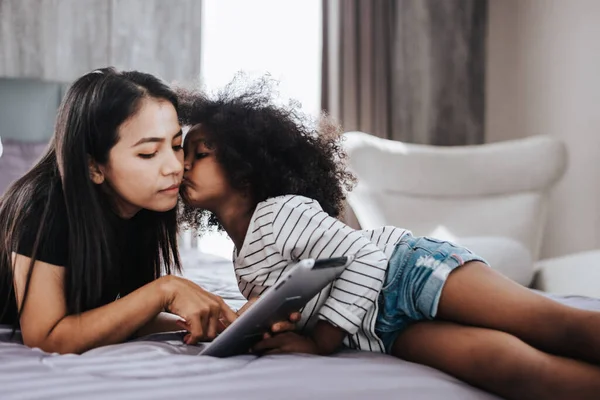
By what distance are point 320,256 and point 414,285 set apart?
18 centimetres

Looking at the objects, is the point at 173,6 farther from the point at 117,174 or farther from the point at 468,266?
the point at 468,266

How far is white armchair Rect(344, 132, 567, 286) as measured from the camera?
2.97 m

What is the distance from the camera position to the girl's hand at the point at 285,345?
123 centimetres

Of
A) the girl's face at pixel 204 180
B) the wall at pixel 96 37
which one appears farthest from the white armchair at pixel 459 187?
the girl's face at pixel 204 180

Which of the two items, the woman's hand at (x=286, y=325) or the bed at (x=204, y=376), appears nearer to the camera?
the bed at (x=204, y=376)

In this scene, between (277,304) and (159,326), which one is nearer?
(277,304)

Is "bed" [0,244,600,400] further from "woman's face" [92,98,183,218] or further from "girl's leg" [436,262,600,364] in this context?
"woman's face" [92,98,183,218]

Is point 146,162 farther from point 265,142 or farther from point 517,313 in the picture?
point 517,313

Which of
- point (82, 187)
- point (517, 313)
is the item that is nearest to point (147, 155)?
point (82, 187)

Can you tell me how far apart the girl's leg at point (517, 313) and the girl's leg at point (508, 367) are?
0.05 metres

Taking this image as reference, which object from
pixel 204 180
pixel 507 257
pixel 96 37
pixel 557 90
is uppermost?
pixel 96 37

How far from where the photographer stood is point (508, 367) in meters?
1.10

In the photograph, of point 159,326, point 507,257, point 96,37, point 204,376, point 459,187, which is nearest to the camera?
point 204,376

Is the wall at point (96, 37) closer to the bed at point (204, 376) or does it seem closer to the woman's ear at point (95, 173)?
the woman's ear at point (95, 173)
